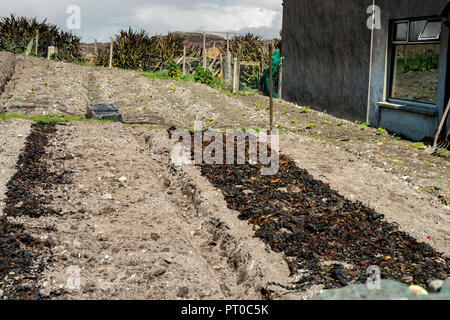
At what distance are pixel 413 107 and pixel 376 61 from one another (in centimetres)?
187

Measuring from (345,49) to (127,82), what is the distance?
8.35m

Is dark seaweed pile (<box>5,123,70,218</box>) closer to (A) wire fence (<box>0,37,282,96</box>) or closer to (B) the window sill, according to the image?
(B) the window sill

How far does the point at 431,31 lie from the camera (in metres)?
10.7

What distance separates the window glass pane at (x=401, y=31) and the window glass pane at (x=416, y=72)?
18 cm

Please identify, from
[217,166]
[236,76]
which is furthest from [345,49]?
[217,166]

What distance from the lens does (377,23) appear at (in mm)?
12250

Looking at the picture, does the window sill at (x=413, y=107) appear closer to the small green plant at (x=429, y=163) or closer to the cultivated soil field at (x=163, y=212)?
the cultivated soil field at (x=163, y=212)

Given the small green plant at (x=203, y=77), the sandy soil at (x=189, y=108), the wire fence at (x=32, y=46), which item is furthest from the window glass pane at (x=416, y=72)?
the wire fence at (x=32, y=46)

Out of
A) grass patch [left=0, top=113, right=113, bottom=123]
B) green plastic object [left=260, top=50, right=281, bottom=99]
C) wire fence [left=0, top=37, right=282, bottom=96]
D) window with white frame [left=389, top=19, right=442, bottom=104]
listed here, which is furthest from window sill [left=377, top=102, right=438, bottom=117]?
wire fence [left=0, top=37, right=282, bottom=96]

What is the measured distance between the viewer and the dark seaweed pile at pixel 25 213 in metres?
4.10

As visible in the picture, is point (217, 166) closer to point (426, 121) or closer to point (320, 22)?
point (426, 121)

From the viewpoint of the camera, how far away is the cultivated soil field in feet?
14.3

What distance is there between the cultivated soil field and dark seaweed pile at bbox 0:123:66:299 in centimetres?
2

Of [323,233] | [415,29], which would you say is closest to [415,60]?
[415,29]
